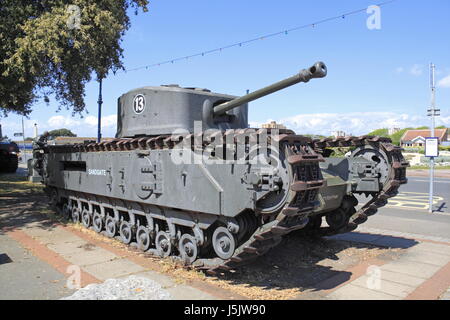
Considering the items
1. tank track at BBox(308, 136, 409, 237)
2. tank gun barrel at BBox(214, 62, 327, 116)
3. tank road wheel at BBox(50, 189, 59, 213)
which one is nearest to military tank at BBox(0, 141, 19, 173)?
tank road wheel at BBox(50, 189, 59, 213)

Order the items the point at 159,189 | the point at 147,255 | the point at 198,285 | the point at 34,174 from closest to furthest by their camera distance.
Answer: the point at 198,285 → the point at 159,189 → the point at 147,255 → the point at 34,174

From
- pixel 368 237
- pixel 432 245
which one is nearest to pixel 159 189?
pixel 368 237

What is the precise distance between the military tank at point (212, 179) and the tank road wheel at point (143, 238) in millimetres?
20

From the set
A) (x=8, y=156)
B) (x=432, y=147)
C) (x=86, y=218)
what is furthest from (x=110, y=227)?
(x=8, y=156)

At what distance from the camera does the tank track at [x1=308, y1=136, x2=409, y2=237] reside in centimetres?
746

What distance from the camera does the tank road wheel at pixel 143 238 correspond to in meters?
7.41

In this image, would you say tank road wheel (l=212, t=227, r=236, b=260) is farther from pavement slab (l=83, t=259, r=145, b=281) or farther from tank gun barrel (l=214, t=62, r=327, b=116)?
tank gun barrel (l=214, t=62, r=327, b=116)

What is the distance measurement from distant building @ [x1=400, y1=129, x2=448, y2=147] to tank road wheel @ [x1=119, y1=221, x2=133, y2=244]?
8678 cm

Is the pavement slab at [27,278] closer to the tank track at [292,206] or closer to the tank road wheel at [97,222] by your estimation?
the tank road wheel at [97,222]

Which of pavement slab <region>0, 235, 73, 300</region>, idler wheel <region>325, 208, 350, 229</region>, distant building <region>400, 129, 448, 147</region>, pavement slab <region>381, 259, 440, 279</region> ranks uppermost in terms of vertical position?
distant building <region>400, 129, 448, 147</region>

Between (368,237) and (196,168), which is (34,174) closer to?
(196,168)

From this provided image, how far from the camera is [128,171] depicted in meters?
7.56

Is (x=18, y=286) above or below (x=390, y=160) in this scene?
below
